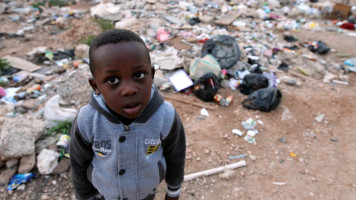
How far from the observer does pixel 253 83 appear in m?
4.04

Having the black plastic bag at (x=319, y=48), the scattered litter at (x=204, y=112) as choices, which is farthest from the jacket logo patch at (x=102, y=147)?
the black plastic bag at (x=319, y=48)

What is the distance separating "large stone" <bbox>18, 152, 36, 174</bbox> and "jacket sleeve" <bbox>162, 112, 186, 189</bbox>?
1596mm

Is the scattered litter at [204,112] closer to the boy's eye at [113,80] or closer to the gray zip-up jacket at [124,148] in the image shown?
the gray zip-up jacket at [124,148]

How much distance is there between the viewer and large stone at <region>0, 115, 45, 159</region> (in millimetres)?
2164

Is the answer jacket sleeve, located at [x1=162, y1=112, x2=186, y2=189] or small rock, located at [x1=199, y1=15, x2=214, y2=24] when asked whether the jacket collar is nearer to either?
jacket sleeve, located at [x1=162, y1=112, x2=186, y2=189]

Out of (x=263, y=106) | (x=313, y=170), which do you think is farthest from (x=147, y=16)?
(x=313, y=170)

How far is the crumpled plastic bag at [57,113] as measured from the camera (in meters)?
2.81

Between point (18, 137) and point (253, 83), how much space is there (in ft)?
11.5

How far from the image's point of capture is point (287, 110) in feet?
12.1

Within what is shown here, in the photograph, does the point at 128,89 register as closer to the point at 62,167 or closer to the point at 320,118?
the point at 62,167

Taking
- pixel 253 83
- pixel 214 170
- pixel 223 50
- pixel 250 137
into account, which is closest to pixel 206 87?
pixel 253 83

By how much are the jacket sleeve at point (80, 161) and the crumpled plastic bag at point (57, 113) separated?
162cm

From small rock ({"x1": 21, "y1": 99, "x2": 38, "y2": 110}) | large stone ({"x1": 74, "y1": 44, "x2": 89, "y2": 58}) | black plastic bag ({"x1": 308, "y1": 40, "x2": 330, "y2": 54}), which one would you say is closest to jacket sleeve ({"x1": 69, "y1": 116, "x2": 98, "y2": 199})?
small rock ({"x1": 21, "y1": 99, "x2": 38, "y2": 110})

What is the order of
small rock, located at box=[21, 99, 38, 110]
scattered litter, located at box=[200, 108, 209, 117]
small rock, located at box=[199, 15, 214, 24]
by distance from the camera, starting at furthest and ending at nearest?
small rock, located at box=[199, 15, 214, 24] < scattered litter, located at box=[200, 108, 209, 117] < small rock, located at box=[21, 99, 38, 110]
